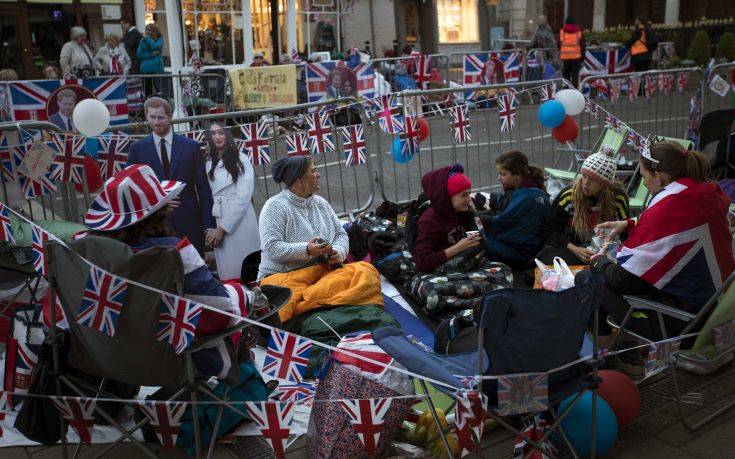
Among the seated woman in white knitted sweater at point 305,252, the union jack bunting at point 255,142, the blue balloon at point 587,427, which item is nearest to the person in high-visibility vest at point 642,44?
the union jack bunting at point 255,142

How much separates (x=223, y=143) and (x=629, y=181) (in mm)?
4192

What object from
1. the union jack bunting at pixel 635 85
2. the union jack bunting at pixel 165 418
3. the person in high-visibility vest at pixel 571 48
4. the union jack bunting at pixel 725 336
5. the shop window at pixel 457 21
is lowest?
the union jack bunting at pixel 165 418

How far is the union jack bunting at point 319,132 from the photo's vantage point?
6.89 metres

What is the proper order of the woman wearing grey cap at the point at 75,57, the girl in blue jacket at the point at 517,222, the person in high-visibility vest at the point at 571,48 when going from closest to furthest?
the girl in blue jacket at the point at 517,222, the woman wearing grey cap at the point at 75,57, the person in high-visibility vest at the point at 571,48

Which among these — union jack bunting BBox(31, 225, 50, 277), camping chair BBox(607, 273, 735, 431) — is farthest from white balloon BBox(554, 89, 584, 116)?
union jack bunting BBox(31, 225, 50, 277)

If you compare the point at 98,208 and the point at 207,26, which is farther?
the point at 207,26

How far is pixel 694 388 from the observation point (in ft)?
15.0

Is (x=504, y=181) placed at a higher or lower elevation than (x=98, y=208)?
lower

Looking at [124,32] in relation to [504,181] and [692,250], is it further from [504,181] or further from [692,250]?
[692,250]

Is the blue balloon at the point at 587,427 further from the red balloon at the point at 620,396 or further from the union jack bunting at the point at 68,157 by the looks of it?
the union jack bunting at the point at 68,157

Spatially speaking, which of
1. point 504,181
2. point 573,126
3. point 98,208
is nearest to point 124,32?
point 573,126

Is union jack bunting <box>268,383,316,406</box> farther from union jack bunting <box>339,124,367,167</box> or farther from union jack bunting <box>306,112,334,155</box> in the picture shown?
union jack bunting <box>339,124,367,167</box>

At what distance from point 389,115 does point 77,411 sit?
4643mm

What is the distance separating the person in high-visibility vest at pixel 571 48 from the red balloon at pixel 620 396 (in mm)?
14445
